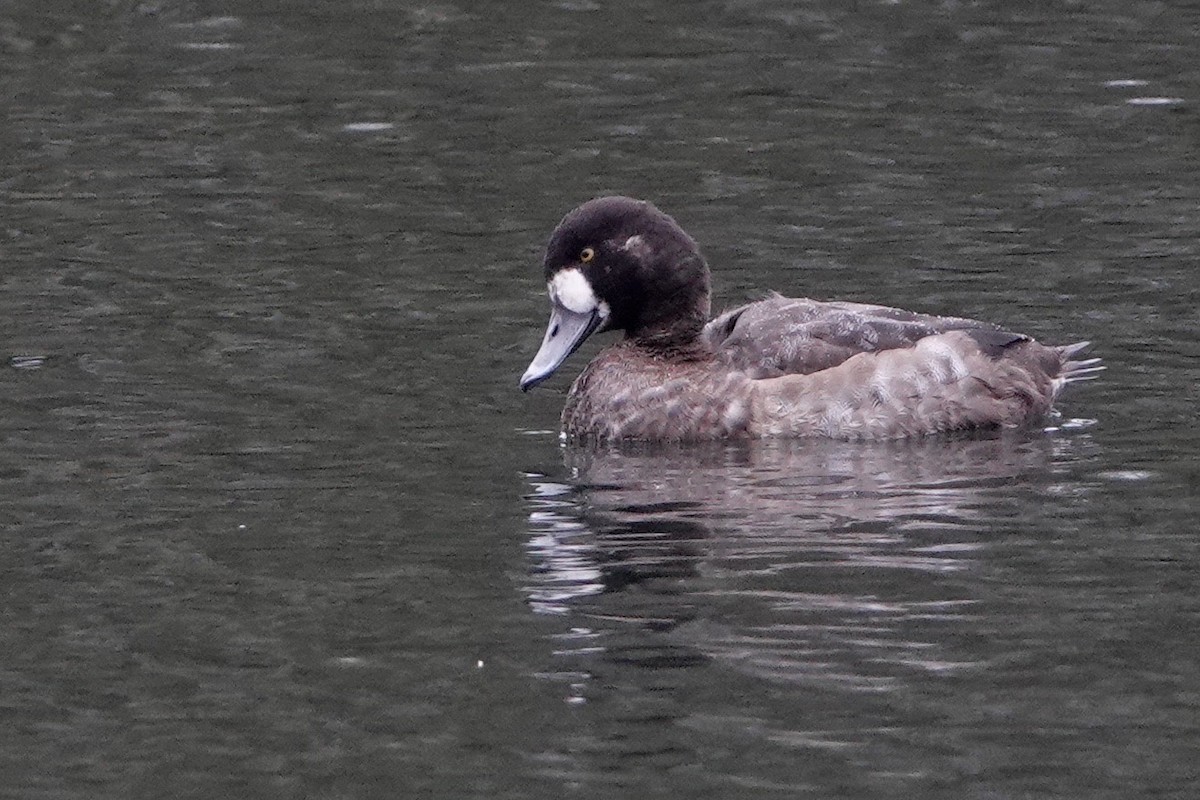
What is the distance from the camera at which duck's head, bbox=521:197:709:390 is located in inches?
394

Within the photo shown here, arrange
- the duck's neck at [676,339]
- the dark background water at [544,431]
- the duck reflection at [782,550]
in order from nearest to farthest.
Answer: the dark background water at [544,431] → the duck reflection at [782,550] → the duck's neck at [676,339]

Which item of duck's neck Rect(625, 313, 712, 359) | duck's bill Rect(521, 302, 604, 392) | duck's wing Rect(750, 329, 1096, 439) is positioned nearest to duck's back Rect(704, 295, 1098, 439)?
duck's wing Rect(750, 329, 1096, 439)

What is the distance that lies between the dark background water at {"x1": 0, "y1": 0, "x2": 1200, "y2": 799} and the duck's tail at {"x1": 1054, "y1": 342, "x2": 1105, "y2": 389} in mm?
99

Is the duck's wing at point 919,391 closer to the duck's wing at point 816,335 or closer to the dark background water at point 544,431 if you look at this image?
the duck's wing at point 816,335

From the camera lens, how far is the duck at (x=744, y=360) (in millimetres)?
9797

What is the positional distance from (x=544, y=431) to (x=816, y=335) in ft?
3.79

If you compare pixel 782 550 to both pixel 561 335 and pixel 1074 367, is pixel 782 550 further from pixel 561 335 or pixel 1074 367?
pixel 1074 367

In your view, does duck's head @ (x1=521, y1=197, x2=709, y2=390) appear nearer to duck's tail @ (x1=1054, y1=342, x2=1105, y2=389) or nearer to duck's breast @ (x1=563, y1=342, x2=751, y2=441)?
duck's breast @ (x1=563, y1=342, x2=751, y2=441)

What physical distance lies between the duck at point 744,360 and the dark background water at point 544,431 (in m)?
0.19

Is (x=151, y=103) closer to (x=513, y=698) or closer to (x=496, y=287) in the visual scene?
(x=496, y=287)

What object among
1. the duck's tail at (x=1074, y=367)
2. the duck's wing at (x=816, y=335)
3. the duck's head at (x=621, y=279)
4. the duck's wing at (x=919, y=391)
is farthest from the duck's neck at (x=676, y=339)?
the duck's tail at (x=1074, y=367)

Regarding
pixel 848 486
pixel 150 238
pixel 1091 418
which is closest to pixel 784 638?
pixel 848 486

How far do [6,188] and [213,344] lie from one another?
3577 mm

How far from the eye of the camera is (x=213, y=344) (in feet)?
36.0
